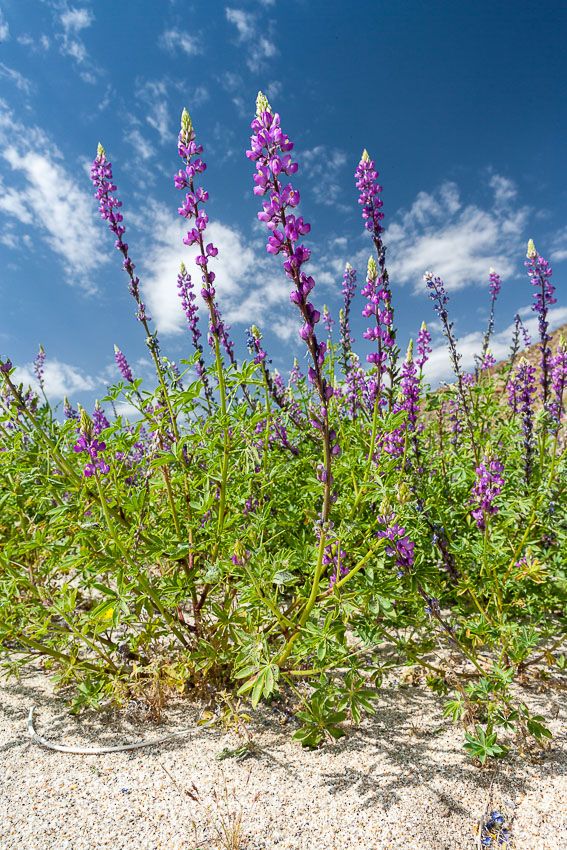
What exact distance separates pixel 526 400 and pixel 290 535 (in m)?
2.10

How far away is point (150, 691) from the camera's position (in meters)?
2.72

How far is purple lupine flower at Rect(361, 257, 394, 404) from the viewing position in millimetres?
2477

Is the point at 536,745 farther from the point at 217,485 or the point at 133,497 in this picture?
the point at 133,497

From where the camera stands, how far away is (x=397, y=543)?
2.28m

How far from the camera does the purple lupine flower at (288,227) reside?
1.51 meters

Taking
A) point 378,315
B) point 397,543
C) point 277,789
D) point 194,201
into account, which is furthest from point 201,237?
point 277,789

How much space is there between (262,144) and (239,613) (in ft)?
6.55

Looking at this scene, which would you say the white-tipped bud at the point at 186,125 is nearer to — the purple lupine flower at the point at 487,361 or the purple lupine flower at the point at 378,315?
the purple lupine flower at the point at 378,315

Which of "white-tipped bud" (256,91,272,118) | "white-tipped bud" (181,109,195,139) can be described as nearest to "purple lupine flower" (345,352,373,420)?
"white-tipped bud" (181,109,195,139)

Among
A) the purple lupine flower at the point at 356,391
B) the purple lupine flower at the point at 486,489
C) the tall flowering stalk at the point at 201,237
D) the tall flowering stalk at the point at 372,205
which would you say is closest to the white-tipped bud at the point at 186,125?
the tall flowering stalk at the point at 201,237

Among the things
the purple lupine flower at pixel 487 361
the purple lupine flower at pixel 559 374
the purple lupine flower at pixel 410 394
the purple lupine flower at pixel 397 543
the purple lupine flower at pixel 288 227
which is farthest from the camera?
the purple lupine flower at pixel 487 361

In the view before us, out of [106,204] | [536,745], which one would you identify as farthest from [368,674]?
[106,204]

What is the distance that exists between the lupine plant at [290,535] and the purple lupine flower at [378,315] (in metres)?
0.01

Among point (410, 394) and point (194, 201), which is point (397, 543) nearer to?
point (410, 394)
